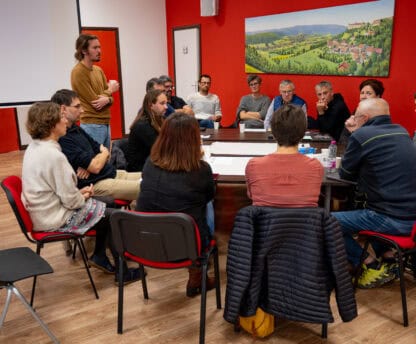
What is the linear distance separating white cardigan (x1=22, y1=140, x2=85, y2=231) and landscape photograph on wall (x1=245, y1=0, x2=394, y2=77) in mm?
3797

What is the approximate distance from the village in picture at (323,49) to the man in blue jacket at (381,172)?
102 inches

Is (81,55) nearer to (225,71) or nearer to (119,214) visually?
(119,214)

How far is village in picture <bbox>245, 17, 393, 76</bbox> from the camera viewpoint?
4855 millimetres

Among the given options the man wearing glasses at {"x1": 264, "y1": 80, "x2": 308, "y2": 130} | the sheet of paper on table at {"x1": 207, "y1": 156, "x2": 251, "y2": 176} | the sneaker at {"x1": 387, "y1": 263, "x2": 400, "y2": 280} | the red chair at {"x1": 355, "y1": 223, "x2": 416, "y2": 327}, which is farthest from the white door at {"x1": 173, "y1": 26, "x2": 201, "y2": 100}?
the red chair at {"x1": 355, "y1": 223, "x2": 416, "y2": 327}

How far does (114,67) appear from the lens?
25.5ft

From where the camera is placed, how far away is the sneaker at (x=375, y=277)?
272cm

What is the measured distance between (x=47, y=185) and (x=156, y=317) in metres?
0.98

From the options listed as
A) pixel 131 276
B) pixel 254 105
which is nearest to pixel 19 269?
pixel 131 276

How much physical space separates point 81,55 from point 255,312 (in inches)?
116

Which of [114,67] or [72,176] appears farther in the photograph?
[114,67]

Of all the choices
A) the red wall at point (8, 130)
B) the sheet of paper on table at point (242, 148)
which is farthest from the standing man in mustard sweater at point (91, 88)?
the red wall at point (8, 130)

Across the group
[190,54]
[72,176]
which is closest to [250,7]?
[190,54]

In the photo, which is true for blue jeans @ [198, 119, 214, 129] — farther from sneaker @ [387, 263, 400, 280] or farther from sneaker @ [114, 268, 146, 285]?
sneaker @ [387, 263, 400, 280]

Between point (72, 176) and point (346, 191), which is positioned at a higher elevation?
point (72, 176)
